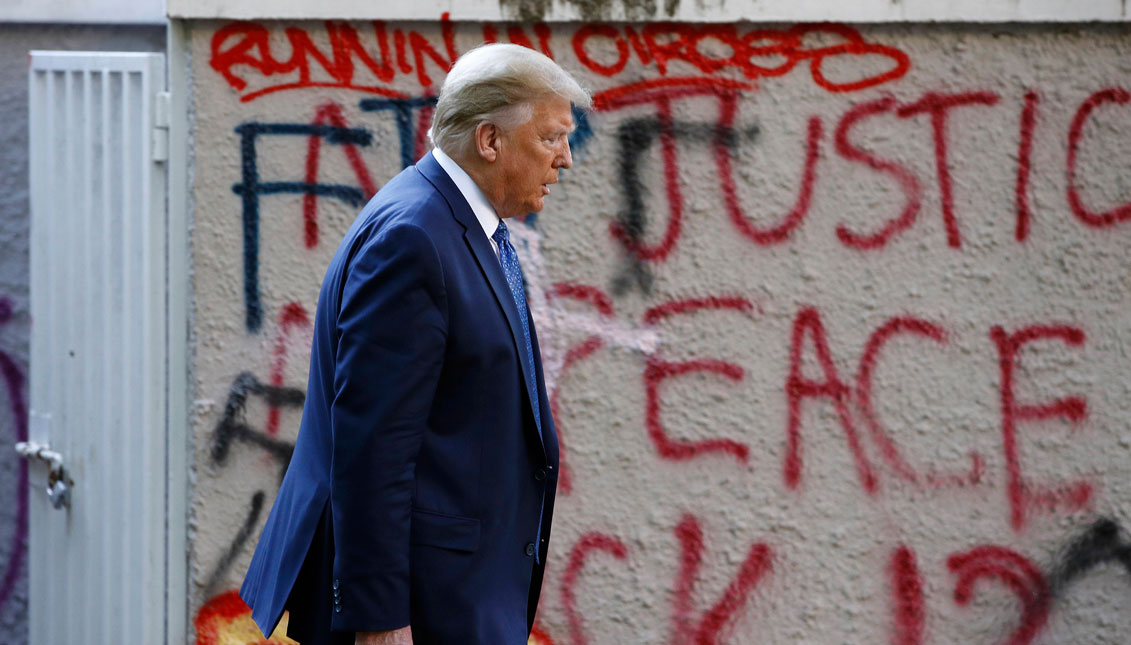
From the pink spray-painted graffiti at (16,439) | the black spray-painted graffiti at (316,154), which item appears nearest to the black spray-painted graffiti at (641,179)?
the black spray-painted graffiti at (316,154)

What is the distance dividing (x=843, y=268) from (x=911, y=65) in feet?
1.78

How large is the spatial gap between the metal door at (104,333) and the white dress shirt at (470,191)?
132cm

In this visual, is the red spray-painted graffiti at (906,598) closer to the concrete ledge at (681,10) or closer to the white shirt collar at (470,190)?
the concrete ledge at (681,10)

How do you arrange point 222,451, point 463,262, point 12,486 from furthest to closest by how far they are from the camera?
point 12,486 < point 222,451 < point 463,262

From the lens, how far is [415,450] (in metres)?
1.90

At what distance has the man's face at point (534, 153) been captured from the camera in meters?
2.07

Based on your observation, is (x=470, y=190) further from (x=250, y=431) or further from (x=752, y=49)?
(x=250, y=431)

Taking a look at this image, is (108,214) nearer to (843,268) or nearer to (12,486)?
(12,486)

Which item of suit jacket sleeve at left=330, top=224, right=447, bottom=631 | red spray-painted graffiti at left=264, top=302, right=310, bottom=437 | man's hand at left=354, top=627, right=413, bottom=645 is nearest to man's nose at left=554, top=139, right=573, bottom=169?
suit jacket sleeve at left=330, top=224, right=447, bottom=631

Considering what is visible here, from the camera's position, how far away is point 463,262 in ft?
6.53

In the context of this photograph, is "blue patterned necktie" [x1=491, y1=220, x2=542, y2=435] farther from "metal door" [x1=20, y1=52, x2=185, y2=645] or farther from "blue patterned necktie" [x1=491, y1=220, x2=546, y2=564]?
"metal door" [x1=20, y1=52, x2=185, y2=645]

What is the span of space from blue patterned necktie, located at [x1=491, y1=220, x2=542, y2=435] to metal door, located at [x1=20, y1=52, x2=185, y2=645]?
4.30ft

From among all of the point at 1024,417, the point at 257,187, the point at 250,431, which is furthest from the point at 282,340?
the point at 1024,417

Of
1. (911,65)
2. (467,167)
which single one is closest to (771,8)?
(911,65)
